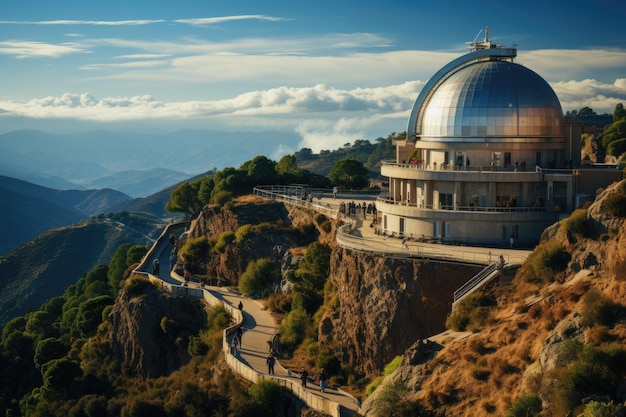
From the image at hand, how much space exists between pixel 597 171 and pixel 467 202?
22.8 feet

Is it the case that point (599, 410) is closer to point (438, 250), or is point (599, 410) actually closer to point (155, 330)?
point (438, 250)

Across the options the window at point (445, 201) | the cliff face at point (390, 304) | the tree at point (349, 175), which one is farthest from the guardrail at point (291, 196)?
the cliff face at point (390, 304)

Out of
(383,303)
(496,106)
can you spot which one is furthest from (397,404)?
(496,106)

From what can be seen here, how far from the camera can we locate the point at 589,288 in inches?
1255

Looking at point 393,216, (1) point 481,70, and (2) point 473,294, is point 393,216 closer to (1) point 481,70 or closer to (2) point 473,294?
(1) point 481,70

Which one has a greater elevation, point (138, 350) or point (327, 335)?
point (327, 335)

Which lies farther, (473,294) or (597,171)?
(597,171)

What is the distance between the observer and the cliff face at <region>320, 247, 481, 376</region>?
3941 centimetres

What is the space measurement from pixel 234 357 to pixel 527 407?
21316 mm

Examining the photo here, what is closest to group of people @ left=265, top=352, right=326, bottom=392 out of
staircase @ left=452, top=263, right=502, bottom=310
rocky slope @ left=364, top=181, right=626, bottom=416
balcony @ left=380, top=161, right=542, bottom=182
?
rocky slope @ left=364, top=181, right=626, bottom=416

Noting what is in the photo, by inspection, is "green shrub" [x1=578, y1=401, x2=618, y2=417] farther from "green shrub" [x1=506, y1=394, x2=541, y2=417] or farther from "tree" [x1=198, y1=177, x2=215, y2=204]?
"tree" [x1=198, y1=177, x2=215, y2=204]

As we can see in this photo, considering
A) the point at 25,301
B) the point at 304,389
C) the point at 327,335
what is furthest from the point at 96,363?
the point at 25,301

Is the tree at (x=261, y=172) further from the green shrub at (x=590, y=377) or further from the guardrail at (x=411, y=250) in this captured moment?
the green shrub at (x=590, y=377)

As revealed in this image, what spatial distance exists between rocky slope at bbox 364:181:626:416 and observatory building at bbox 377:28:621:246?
875 cm
